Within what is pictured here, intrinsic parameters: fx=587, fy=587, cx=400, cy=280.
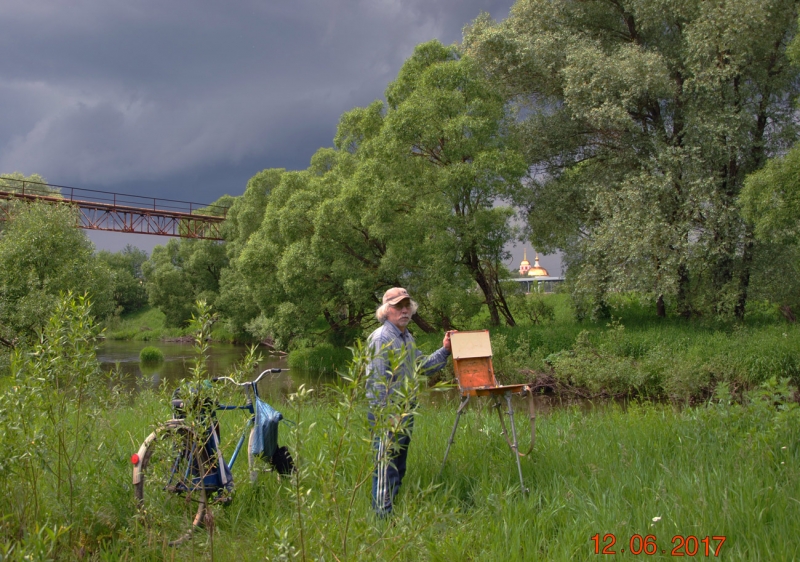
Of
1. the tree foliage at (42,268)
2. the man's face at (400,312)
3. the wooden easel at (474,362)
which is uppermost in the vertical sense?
the tree foliage at (42,268)

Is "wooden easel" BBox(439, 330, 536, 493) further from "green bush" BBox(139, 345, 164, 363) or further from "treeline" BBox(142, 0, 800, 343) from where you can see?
"green bush" BBox(139, 345, 164, 363)

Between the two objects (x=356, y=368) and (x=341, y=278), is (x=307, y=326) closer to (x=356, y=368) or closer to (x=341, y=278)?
(x=341, y=278)

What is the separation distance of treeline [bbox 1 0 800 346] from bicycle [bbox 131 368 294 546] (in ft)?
42.3

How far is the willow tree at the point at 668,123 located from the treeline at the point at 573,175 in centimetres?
6

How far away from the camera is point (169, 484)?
11.1ft

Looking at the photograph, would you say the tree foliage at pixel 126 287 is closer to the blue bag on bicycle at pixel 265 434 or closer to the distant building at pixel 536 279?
the distant building at pixel 536 279

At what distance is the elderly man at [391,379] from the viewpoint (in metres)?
2.45

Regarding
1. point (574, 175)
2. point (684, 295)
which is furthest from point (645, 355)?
point (574, 175)

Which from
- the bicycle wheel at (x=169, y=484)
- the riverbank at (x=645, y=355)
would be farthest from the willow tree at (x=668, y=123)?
the bicycle wheel at (x=169, y=484)

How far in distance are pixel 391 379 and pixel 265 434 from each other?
2042 mm

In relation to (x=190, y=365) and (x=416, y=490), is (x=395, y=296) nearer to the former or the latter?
(x=416, y=490)

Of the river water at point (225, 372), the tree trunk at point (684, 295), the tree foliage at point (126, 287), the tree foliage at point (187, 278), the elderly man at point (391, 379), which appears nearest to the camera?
the elderly man at point (391, 379)

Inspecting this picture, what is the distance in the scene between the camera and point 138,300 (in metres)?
56.7

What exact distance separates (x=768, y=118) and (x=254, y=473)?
18.2m
